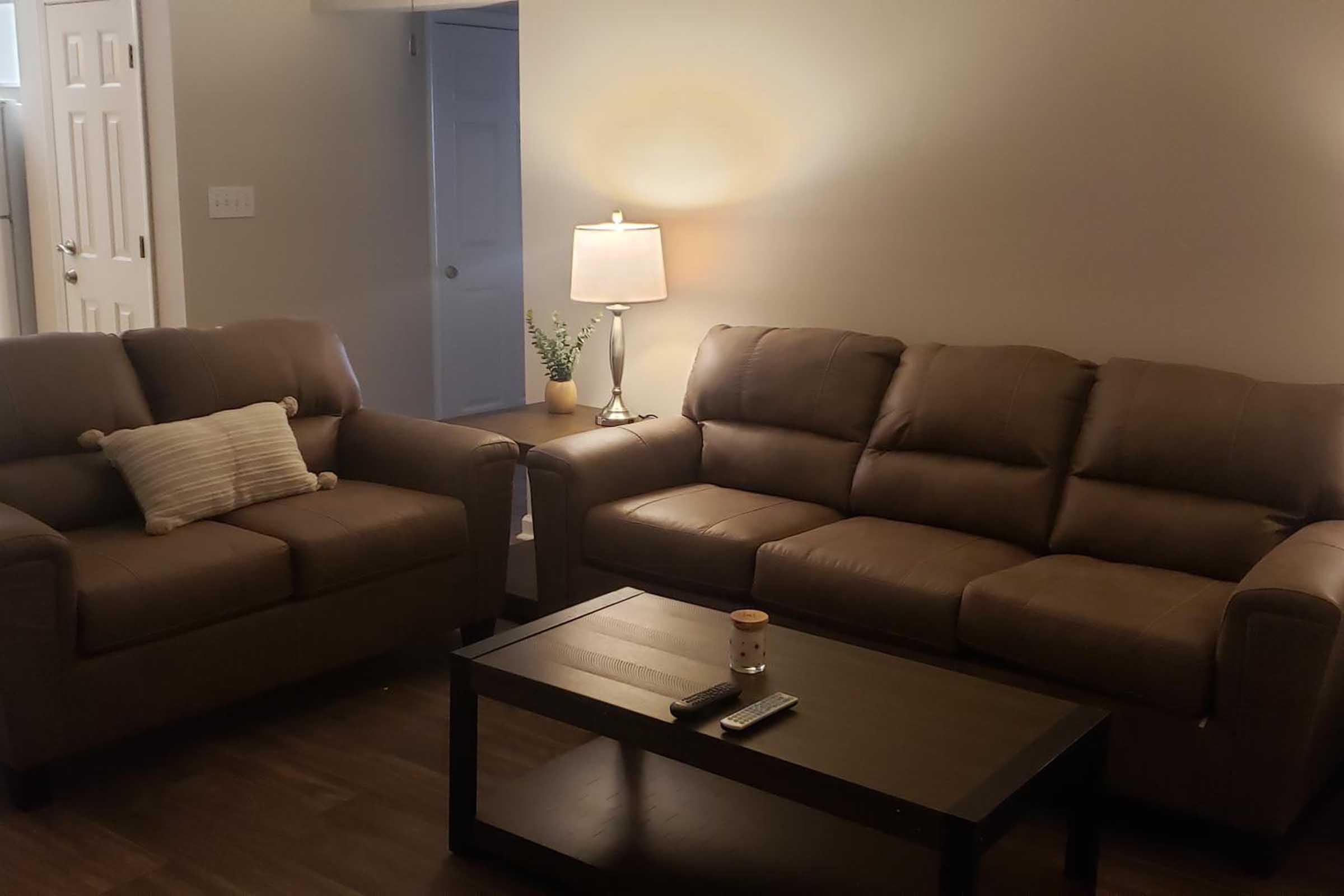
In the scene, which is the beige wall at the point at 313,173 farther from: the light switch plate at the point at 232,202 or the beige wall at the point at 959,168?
the beige wall at the point at 959,168

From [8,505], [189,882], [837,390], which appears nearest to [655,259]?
[837,390]

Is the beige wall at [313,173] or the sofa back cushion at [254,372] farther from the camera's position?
the beige wall at [313,173]

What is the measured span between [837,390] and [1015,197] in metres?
0.77

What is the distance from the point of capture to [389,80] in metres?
5.72

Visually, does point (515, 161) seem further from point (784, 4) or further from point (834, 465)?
point (834, 465)

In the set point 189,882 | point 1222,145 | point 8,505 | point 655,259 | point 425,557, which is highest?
point 1222,145

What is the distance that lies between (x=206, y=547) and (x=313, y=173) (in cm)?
278

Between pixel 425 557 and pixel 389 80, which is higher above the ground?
pixel 389 80

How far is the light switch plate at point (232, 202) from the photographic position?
5164 mm

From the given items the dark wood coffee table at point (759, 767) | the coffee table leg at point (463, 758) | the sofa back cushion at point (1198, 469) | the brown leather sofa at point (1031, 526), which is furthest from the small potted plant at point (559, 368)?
the coffee table leg at point (463, 758)

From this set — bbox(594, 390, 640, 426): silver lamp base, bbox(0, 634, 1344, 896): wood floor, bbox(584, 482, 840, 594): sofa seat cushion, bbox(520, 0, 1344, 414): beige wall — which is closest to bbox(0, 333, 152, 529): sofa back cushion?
bbox(0, 634, 1344, 896): wood floor

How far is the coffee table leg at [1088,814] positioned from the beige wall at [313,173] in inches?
158

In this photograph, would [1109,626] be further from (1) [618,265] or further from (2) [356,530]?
(1) [618,265]

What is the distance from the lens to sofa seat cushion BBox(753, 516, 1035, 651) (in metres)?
3.02
